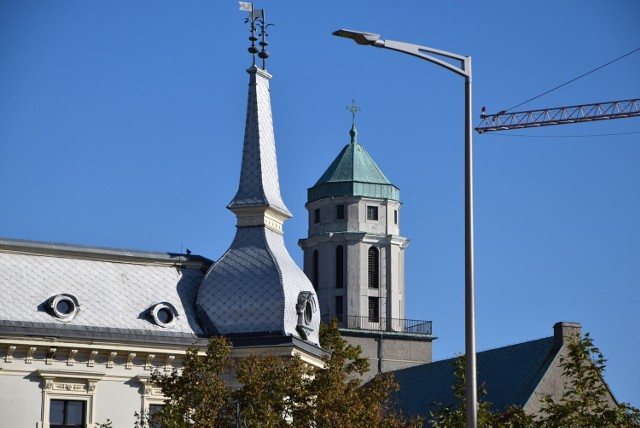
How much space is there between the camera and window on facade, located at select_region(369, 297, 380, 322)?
123 metres

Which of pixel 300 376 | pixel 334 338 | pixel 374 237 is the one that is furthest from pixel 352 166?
pixel 300 376

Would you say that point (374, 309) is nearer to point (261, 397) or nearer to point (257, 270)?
point (257, 270)

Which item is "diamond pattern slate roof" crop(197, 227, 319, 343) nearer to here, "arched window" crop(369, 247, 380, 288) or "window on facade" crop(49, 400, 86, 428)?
"window on facade" crop(49, 400, 86, 428)

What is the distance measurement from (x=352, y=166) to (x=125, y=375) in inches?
2652

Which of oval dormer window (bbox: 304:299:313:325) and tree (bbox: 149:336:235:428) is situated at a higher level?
oval dormer window (bbox: 304:299:313:325)

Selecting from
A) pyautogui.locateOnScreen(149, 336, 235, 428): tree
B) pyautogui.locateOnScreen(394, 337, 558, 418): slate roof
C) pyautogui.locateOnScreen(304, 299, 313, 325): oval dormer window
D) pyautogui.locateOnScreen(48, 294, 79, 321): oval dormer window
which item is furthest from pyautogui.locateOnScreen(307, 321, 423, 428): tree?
pyautogui.locateOnScreen(394, 337, 558, 418): slate roof

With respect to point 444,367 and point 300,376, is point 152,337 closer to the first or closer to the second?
point 300,376

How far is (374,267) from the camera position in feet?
407

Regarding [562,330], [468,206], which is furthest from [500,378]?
[468,206]

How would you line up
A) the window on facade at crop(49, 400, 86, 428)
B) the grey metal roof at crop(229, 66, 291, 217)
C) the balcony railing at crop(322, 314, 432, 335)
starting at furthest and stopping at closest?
1. the balcony railing at crop(322, 314, 432, 335)
2. the grey metal roof at crop(229, 66, 291, 217)
3. the window on facade at crop(49, 400, 86, 428)

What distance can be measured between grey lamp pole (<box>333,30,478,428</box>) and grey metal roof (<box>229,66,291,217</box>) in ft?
89.6

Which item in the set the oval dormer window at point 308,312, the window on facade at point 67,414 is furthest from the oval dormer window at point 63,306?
the oval dormer window at point 308,312

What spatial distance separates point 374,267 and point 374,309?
9.40 ft

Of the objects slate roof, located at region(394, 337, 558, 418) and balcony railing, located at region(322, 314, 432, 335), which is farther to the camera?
balcony railing, located at region(322, 314, 432, 335)
